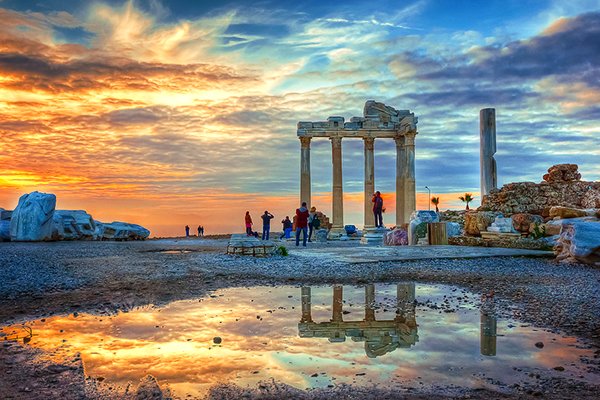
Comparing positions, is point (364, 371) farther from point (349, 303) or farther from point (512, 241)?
point (512, 241)

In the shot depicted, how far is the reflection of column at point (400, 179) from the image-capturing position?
3434 cm

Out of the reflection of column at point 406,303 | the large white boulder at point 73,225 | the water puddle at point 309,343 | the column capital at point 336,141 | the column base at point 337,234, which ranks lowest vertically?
the water puddle at point 309,343

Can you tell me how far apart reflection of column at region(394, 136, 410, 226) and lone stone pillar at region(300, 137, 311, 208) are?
6043 millimetres

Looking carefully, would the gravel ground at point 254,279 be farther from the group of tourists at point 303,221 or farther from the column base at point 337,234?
the column base at point 337,234

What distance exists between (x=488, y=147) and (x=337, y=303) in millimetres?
22172

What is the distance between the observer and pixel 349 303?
29.1ft

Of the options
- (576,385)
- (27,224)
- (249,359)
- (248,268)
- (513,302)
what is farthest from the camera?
(27,224)

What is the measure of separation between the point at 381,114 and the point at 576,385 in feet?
99.9

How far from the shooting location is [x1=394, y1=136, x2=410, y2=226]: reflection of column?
34344 mm

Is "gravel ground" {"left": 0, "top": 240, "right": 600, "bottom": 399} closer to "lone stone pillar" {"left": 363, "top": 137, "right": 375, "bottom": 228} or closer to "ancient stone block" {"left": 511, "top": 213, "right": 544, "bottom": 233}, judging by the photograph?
"ancient stone block" {"left": 511, "top": 213, "right": 544, "bottom": 233}

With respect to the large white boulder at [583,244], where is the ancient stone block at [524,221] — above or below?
above

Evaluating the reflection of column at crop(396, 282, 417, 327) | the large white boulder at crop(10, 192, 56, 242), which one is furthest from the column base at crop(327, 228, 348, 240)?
the reflection of column at crop(396, 282, 417, 327)

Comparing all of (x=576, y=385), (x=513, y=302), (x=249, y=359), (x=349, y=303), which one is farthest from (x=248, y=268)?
(x=576, y=385)

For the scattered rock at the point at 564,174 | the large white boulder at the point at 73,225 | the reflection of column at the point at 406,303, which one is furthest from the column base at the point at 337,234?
the reflection of column at the point at 406,303
